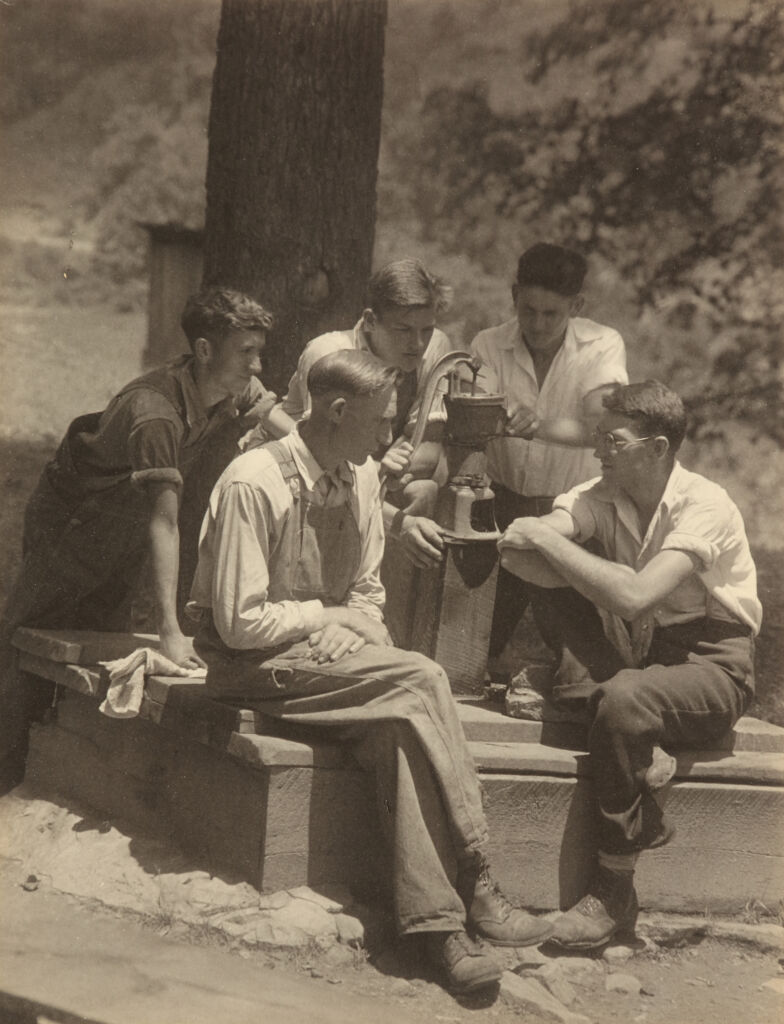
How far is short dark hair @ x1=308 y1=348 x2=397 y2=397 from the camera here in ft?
14.4

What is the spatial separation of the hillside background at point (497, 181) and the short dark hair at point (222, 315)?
3.87 meters

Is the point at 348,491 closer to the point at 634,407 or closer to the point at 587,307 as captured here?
the point at 634,407

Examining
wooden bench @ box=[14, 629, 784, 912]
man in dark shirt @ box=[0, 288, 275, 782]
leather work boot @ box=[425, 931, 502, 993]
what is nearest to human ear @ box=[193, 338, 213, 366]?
man in dark shirt @ box=[0, 288, 275, 782]

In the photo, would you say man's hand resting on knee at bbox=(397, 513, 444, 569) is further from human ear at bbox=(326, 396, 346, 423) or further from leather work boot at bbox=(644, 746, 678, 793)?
leather work boot at bbox=(644, 746, 678, 793)

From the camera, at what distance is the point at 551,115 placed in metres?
8.89

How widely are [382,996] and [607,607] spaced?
139cm

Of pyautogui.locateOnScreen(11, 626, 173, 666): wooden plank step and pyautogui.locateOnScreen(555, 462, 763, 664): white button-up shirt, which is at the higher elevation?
pyautogui.locateOnScreen(555, 462, 763, 664): white button-up shirt

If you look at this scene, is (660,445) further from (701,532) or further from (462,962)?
(462,962)

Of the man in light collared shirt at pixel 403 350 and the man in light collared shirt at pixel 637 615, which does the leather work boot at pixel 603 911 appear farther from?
the man in light collared shirt at pixel 403 350

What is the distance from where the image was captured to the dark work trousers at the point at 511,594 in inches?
194

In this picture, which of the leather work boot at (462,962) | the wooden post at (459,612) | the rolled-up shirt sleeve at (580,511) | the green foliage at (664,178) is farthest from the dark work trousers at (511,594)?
the green foliage at (664,178)

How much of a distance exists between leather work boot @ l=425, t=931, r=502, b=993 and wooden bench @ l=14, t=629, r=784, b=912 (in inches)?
17.5

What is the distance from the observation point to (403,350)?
5.43 meters

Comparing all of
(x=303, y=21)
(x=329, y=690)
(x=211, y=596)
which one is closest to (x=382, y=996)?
(x=329, y=690)
